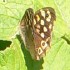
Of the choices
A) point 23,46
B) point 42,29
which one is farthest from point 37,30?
point 23,46

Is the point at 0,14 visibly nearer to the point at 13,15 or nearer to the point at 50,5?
the point at 13,15

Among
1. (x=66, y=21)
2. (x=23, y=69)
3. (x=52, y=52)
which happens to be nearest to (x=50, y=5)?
(x=66, y=21)

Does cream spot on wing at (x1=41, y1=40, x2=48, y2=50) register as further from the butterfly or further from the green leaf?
the green leaf

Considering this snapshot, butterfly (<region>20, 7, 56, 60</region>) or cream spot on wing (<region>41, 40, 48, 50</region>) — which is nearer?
butterfly (<region>20, 7, 56, 60</region>)

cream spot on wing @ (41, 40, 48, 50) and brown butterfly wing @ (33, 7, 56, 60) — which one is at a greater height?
brown butterfly wing @ (33, 7, 56, 60)

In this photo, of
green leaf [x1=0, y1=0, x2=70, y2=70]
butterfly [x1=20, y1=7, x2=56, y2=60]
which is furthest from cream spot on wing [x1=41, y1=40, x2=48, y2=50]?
green leaf [x1=0, y1=0, x2=70, y2=70]

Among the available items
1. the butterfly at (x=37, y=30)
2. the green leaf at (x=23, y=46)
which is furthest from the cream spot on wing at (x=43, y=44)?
the green leaf at (x=23, y=46)

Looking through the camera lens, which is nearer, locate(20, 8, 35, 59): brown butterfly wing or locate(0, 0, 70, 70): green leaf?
locate(20, 8, 35, 59): brown butterfly wing
